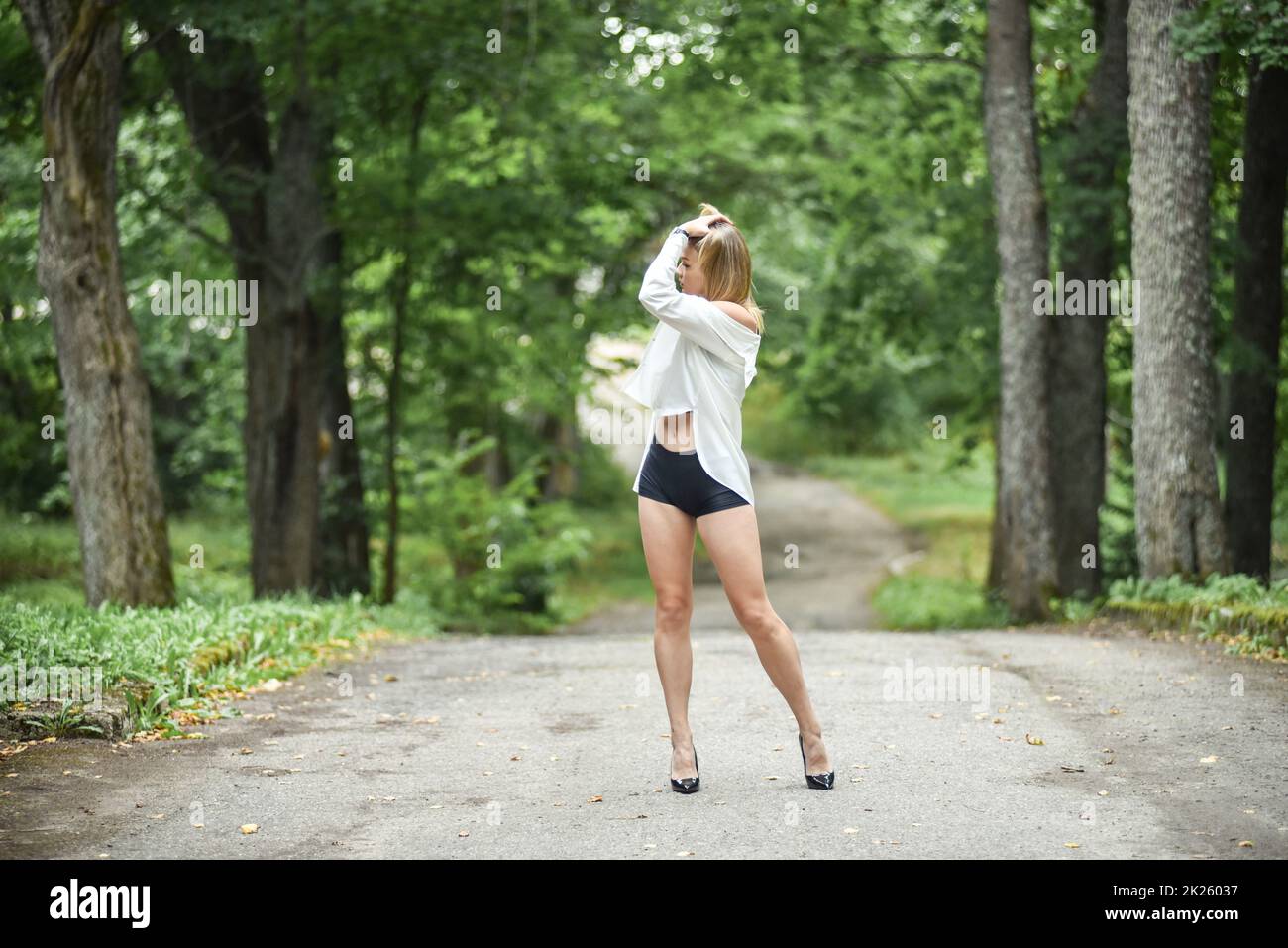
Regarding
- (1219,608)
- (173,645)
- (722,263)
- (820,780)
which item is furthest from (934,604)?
(722,263)

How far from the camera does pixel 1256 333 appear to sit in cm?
1359

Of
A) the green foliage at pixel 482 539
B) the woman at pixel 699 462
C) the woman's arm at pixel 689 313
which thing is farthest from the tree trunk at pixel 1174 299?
the green foliage at pixel 482 539

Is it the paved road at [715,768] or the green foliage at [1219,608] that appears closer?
the paved road at [715,768]

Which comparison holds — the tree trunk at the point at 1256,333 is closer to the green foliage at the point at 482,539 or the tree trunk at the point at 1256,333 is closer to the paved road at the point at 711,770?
the paved road at the point at 711,770

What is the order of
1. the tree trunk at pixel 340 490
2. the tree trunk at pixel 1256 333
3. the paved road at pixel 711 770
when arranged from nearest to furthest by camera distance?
1. the paved road at pixel 711 770
2. the tree trunk at pixel 1256 333
3. the tree trunk at pixel 340 490

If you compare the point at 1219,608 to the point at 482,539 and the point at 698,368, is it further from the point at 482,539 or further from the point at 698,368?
the point at 482,539

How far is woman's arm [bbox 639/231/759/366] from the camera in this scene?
5266 millimetres

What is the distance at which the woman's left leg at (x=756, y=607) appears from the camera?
5.32 m

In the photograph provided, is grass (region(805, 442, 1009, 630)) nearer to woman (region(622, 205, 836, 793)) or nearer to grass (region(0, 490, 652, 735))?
grass (region(0, 490, 652, 735))

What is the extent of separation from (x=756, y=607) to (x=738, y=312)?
1.15m

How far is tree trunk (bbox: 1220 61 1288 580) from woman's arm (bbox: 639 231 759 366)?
949 centimetres

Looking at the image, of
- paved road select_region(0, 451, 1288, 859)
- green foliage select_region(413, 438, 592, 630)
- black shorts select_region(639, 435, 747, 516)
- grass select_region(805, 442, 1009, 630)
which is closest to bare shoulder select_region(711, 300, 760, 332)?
black shorts select_region(639, 435, 747, 516)

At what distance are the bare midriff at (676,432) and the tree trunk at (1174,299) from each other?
706 cm

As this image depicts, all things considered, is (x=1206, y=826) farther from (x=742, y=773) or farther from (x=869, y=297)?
(x=869, y=297)
